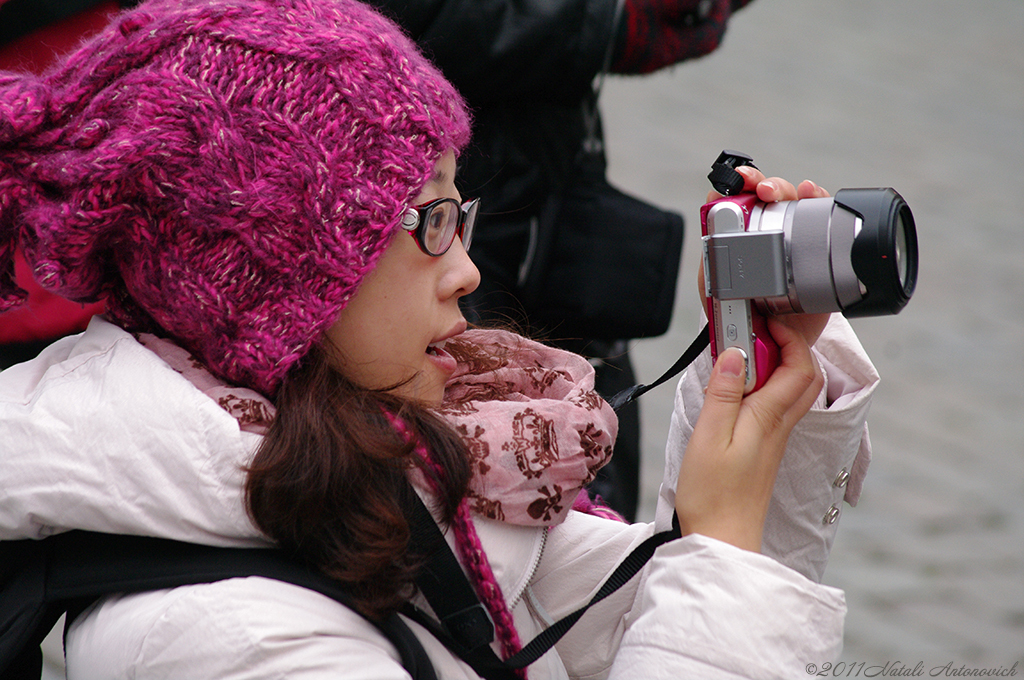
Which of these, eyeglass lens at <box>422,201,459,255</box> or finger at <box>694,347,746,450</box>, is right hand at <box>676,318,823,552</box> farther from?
eyeglass lens at <box>422,201,459,255</box>

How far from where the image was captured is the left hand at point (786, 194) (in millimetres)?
1428

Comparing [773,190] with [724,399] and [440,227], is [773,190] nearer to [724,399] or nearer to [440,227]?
[724,399]

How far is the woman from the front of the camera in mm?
1205

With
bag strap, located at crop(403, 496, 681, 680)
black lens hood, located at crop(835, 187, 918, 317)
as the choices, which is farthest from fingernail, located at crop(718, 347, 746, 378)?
bag strap, located at crop(403, 496, 681, 680)

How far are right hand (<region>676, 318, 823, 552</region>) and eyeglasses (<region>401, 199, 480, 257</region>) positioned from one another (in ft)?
1.35

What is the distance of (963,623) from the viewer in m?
3.03

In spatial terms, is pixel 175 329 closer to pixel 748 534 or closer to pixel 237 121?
pixel 237 121

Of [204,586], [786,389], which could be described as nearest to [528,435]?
[786,389]

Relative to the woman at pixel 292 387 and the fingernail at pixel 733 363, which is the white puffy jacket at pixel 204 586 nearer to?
the woman at pixel 292 387

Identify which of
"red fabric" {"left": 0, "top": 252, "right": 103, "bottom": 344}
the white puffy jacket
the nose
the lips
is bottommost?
"red fabric" {"left": 0, "top": 252, "right": 103, "bottom": 344}

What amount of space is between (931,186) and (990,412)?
2.65 m

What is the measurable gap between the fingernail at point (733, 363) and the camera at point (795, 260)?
0.04ft

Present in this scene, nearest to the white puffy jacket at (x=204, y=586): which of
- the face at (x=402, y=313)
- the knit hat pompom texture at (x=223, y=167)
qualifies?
the knit hat pompom texture at (x=223, y=167)

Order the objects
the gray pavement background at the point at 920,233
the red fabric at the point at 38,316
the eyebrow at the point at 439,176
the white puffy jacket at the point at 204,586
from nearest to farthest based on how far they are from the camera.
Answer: the white puffy jacket at the point at 204,586 < the eyebrow at the point at 439,176 < the red fabric at the point at 38,316 < the gray pavement background at the point at 920,233
